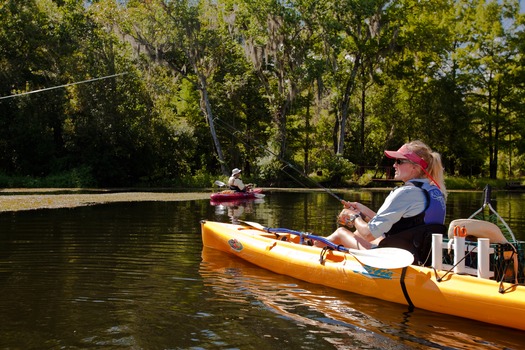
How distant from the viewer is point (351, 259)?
23.5 feet

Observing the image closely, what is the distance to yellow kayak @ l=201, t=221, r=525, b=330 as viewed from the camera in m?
5.61

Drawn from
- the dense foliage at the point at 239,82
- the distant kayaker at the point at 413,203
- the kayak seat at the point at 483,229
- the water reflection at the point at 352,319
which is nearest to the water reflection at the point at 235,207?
the water reflection at the point at 352,319

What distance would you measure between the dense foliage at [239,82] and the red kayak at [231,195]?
1084cm

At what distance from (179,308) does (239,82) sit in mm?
32047

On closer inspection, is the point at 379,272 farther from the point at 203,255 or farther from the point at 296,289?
the point at 203,255

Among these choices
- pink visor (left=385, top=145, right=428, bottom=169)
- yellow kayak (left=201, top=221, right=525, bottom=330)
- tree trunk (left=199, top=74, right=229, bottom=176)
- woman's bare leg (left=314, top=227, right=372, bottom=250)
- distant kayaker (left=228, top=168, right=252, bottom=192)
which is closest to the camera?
yellow kayak (left=201, top=221, right=525, bottom=330)

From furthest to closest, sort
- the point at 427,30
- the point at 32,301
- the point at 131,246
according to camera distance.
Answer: the point at 427,30
the point at 131,246
the point at 32,301

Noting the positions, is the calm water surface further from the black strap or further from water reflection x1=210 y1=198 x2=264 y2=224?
water reflection x1=210 y1=198 x2=264 y2=224

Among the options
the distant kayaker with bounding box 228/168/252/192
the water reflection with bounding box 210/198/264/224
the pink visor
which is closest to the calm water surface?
the pink visor

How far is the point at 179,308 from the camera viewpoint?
614 centimetres

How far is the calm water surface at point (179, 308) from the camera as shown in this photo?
5156 millimetres

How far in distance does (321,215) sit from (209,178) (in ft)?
60.7

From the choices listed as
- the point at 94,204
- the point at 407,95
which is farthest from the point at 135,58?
the point at 407,95

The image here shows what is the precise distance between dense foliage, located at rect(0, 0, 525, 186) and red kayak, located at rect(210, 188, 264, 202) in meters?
10.8
